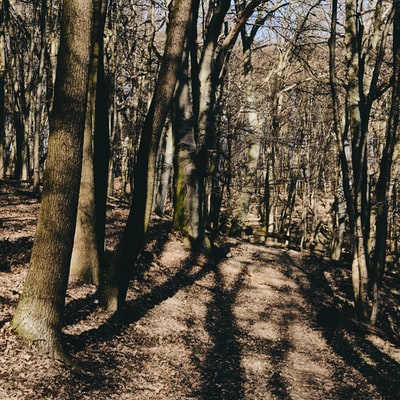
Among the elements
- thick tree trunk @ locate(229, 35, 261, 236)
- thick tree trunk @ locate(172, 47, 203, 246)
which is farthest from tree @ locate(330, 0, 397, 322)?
thick tree trunk @ locate(229, 35, 261, 236)

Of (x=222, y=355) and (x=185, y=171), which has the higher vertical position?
(x=185, y=171)

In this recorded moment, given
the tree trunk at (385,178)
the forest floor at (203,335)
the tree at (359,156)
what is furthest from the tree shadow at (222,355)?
the tree trunk at (385,178)

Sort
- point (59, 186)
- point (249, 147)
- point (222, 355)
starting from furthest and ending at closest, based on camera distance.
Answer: point (249, 147), point (222, 355), point (59, 186)

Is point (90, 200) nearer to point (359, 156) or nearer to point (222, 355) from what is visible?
point (222, 355)

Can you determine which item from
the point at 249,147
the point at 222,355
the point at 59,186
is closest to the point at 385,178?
the point at 222,355

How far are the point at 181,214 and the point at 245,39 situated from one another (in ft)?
26.5

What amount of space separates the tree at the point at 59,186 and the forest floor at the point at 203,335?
310 mm

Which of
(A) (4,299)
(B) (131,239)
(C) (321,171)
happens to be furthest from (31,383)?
(C) (321,171)

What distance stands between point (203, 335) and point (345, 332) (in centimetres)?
326

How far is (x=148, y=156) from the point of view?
24.7 ft

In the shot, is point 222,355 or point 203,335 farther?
point 203,335

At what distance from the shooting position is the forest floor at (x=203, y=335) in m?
5.85

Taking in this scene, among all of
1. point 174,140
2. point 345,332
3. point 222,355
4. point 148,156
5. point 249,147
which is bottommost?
point 345,332

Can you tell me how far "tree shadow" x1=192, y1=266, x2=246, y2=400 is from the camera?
6.50m
